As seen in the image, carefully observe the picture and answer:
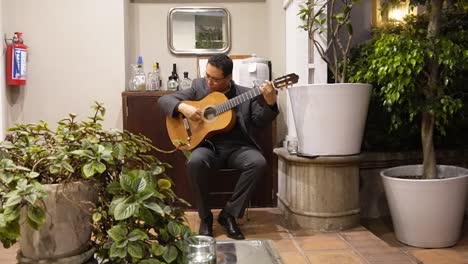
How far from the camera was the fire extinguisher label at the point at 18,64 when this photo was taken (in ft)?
11.1

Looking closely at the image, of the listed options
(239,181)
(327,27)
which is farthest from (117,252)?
(327,27)

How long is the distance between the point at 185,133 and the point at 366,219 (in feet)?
4.52

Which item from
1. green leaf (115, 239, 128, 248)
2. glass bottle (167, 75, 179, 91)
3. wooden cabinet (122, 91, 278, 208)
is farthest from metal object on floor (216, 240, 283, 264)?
glass bottle (167, 75, 179, 91)

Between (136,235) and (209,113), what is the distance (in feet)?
6.09

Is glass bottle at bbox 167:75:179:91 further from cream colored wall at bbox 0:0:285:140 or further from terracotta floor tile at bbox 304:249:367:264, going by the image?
terracotta floor tile at bbox 304:249:367:264

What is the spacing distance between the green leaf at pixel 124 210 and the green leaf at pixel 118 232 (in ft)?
0.09

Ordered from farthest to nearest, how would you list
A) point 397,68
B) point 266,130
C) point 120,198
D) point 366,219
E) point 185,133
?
point 266,130 < point 366,219 < point 185,133 < point 397,68 < point 120,198

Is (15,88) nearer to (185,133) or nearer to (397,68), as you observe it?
(185,133)

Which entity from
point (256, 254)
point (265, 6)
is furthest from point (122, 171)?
point (265, 6)

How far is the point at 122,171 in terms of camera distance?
1066 mm

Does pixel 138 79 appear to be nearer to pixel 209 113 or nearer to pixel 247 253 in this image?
pixel 209 113

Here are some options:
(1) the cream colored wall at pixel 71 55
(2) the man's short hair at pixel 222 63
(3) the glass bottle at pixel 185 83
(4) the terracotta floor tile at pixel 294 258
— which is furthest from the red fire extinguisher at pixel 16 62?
(4) the terracotta floor tile at pixel 294 258

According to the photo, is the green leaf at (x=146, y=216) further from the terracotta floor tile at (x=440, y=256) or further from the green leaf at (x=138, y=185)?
the terracotta floor tile at (x=440, y=256)

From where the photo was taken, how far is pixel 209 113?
2803 mm
